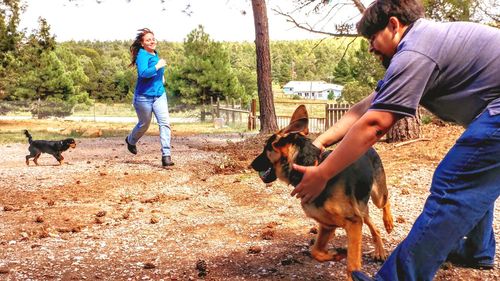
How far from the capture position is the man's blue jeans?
2.47 m

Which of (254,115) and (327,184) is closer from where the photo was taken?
(327,184)

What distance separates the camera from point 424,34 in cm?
244

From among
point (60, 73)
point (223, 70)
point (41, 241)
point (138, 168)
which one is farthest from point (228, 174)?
point (60, 73)

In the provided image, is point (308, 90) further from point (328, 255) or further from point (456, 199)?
point (456, 199)

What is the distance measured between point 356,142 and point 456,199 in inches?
22.6

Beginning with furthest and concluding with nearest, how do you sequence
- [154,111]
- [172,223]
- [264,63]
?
1. [264,63]
2. [154,111]
3. [172,223]

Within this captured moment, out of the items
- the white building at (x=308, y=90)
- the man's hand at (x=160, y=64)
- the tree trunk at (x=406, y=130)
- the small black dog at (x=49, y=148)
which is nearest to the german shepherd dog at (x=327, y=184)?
the man's hand at (x=160, y=64)

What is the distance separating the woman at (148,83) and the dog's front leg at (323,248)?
5.47 m

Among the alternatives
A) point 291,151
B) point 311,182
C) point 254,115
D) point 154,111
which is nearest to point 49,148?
point 154,111

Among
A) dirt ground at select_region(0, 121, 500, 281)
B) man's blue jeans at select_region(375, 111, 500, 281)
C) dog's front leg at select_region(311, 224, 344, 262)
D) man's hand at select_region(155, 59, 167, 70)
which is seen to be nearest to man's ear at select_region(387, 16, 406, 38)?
man's blue jeans at select_region(375, 111, 500, 281)

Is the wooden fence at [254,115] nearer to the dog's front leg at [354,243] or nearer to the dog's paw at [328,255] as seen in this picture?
the dog's paw at [328,255]

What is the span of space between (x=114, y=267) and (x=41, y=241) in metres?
1.14

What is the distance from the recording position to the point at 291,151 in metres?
3.45

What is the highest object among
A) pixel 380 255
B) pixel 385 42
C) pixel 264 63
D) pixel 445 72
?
pixel 264 63
